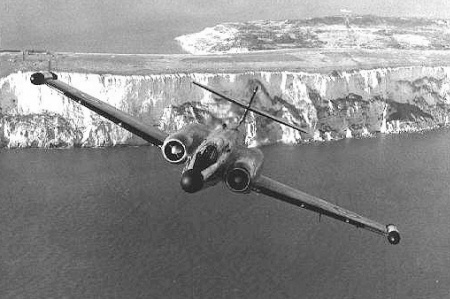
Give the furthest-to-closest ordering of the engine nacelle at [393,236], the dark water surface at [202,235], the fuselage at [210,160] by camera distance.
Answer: the dark water surface at [202,235], the engine nacelle at [393,236], the fuselage at [210,160]

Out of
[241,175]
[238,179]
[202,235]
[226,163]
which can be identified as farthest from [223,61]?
[238,179]

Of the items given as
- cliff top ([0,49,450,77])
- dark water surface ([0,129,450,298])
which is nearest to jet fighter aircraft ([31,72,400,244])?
dark water surface ([0,129,450,298])

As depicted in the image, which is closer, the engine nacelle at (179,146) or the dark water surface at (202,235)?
the engine nacelle at (179,146)

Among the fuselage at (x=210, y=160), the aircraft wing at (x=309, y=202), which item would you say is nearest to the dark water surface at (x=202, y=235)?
the aircraft wing at (x=309, y=202)

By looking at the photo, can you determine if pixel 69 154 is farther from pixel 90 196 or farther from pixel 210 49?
pixel 210 49

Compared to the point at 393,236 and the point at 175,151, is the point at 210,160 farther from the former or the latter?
the point at 393,236

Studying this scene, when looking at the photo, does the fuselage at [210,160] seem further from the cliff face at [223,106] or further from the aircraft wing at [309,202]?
the cliff face at [223,106]

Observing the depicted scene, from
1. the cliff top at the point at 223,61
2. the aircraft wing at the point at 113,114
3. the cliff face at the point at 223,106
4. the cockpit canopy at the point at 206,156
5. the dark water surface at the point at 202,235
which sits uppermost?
the aircraft wing at the point at 113,114
